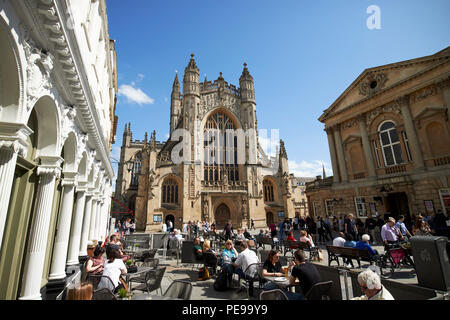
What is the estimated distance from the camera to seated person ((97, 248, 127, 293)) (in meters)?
4.11

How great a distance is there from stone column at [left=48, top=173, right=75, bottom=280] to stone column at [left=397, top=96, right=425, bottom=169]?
18054mm

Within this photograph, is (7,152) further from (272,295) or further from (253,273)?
(253,273)

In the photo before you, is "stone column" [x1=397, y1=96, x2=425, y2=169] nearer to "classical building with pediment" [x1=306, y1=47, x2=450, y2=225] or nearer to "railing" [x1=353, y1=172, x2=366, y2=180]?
"classical building with pediment" [x1=306, y1=47, x2=450, y2=225]

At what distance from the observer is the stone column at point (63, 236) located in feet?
19.7

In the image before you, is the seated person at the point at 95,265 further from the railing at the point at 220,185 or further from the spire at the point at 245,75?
the spire at the point at 245,75

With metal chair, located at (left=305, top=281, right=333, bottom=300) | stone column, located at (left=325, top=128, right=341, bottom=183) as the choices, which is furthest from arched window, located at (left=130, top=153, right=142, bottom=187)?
metal chair, located at (left=305, top=281, right=333, bottom=300)

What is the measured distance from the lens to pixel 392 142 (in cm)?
1555

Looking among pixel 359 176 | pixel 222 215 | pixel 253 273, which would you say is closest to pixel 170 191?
pixel 222 215

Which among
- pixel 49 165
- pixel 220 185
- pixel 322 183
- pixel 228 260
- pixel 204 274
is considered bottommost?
pixel 204 274

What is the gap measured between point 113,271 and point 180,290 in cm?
158

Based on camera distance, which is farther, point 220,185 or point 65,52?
point 220,185

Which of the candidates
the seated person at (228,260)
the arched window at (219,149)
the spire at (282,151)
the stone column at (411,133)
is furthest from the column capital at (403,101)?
the arched window at (219,149)

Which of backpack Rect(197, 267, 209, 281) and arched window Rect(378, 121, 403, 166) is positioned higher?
arched window Rect(378, 121, 403, 166)
